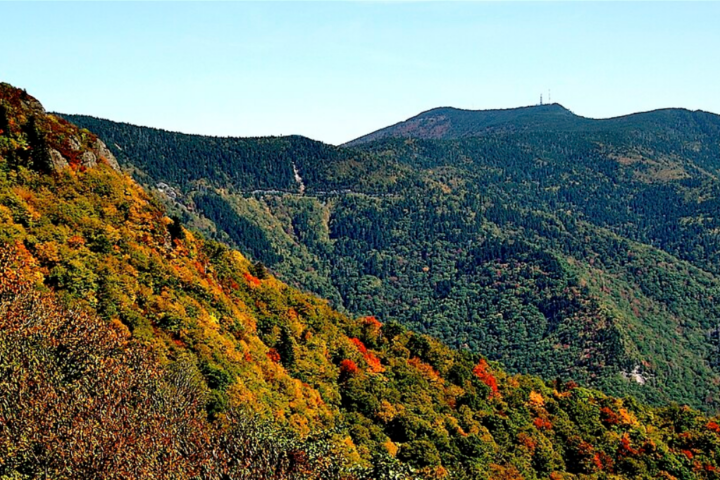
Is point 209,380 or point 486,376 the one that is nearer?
point 209,380

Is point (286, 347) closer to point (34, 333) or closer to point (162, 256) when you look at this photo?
point (162, 256)

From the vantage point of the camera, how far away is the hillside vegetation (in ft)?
106

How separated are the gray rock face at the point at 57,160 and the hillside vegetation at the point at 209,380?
0.20 metres

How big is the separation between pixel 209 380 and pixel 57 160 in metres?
29.0

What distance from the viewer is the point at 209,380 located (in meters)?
47.6

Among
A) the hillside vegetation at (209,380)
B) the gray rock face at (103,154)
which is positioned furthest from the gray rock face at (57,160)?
the gray rock face at (103,154)

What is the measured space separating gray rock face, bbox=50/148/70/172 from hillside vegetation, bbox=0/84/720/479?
7.7 inches

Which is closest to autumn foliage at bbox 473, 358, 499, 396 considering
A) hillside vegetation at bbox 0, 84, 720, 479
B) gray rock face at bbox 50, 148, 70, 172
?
hillside vegetation at bbox 0, 84, 720, 479

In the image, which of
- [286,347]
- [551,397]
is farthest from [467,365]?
[286,347]

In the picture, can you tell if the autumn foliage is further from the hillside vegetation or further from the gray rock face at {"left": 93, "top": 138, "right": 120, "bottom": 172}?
the gray rock face at {"left": 93, "top": 138, "right": 120, "bottom": 172}

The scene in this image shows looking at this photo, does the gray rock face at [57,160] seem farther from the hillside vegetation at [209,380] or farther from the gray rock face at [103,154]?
the gray rock face at [103,154]

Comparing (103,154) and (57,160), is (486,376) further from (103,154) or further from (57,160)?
(57,160)

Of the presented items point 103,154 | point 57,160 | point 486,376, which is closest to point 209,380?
point 57,160

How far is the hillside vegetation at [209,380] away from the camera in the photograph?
3228 cm
